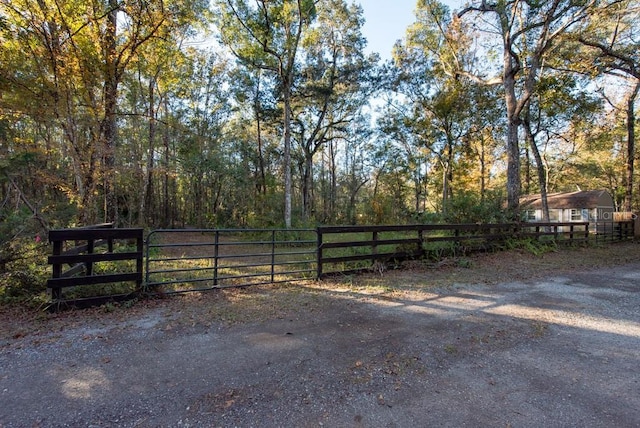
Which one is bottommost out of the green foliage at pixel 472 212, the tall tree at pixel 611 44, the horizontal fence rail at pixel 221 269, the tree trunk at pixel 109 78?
the horizontal fence rail at pixel 221 269

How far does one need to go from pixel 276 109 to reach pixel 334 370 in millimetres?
19382

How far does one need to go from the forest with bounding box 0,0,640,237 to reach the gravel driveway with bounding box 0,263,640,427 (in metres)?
2.85

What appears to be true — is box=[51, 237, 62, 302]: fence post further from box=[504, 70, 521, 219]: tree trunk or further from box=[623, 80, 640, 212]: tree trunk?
box=[623, 80, 640, 212]: tree trunk

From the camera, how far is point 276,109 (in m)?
19.9

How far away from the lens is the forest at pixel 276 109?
685 cm

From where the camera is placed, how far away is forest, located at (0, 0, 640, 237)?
6.85 meters

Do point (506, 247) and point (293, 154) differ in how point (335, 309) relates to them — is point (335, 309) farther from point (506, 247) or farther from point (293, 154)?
point (293, 154)

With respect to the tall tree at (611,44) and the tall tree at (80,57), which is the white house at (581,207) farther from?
the tall tree at (80,57)

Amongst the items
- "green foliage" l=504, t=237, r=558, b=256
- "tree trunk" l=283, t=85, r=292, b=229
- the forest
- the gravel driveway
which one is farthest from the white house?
the gravel driveway

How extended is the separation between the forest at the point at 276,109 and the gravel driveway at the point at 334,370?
2.85 m

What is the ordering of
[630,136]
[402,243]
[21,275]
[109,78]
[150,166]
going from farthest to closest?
[150,166] < [630,136] < [109,78] < [402,243] < [21,275]

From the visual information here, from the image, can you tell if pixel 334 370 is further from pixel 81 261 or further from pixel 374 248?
pixel 374 248

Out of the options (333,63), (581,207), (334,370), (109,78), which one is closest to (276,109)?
(333,63)

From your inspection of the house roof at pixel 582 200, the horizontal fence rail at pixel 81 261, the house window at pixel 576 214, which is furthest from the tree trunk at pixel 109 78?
the house window at pixel 576 214
